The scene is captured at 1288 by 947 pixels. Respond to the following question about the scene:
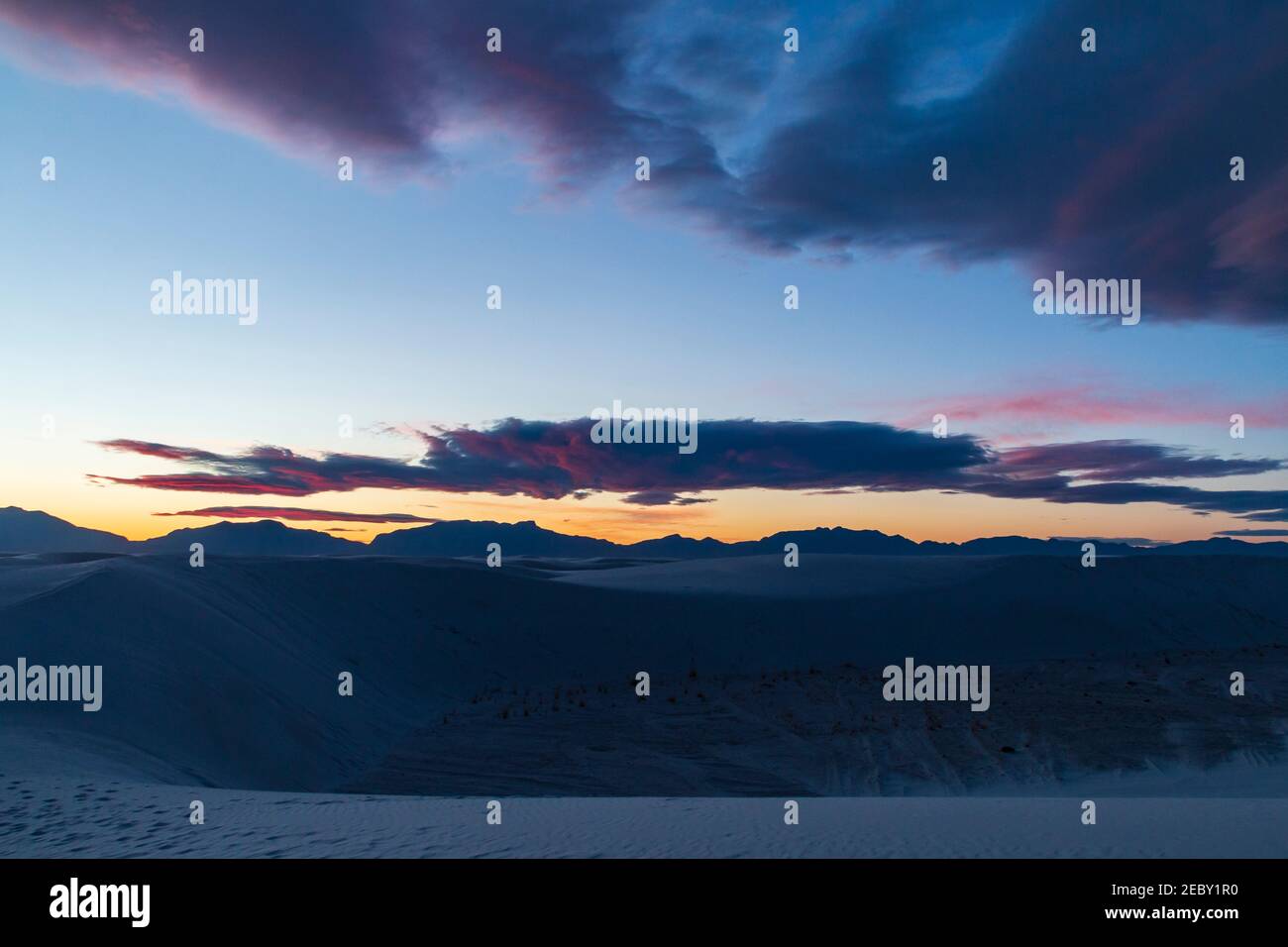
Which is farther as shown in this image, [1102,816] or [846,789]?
[846,789]

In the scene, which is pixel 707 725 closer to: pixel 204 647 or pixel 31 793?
pixel 204 647

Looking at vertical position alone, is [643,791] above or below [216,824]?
below

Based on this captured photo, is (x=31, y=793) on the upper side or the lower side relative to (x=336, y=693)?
upper

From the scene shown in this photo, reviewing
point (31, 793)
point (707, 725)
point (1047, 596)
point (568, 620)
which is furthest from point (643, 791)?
point (1047, 596)

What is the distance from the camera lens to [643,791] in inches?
493

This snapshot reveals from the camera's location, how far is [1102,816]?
735cm

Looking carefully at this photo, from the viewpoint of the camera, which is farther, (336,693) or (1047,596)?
(1047,596)

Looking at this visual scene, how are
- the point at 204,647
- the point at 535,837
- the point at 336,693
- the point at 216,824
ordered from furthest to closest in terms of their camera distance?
1. the point at 336,693
2. the point at 204,647
3. the point at 216,824
4. the point at 535,837

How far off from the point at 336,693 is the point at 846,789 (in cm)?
1156
